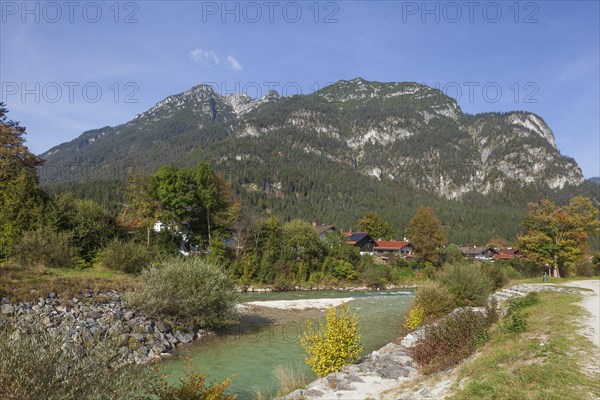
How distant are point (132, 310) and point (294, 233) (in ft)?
121

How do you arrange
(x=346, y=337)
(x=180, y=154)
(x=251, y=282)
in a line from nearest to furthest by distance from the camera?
(x=346, y=337) < (x=251, y=282) < (x=180, y=154)

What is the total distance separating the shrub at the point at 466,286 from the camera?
2273 centimetres

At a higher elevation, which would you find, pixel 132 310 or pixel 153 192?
pixel 153 192

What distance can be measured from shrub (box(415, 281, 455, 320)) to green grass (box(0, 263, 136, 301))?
16176 millimetres

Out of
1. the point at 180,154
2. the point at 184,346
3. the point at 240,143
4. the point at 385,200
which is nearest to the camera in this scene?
the point at 184,346

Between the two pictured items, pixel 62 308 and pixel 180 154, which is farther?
pixel 180 154

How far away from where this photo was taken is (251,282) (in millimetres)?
46594

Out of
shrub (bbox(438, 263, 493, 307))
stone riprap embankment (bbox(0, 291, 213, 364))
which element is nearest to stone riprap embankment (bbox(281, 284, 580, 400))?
stone riprap embankment (bbox(0, 291, 213, 364))

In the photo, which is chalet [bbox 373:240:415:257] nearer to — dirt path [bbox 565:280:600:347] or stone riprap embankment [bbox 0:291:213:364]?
dirt path [bbox 565:280:600:347]

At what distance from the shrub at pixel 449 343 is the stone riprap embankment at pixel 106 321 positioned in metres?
9.58

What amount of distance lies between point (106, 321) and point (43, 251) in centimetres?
1240

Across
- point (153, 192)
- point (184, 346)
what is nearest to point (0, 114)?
point (153, 192)

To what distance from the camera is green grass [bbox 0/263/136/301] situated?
17531 millimetres

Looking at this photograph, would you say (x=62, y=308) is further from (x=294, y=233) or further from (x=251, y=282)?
(x=294, y=233)
